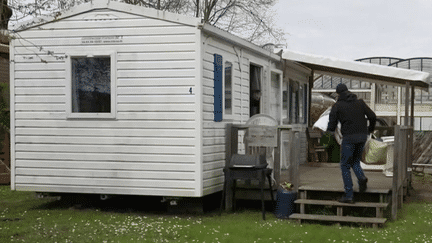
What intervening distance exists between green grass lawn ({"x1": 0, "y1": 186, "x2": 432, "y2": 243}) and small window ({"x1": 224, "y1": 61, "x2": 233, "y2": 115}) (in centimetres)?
172

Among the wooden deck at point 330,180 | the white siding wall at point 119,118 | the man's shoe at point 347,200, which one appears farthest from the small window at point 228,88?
the man's shoe at point 347,200

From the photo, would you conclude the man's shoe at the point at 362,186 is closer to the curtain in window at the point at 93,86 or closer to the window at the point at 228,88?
the window at the point at 228,88

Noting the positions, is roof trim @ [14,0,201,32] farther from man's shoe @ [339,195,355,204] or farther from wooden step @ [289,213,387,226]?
man's shoe @ [339,195,355,204]

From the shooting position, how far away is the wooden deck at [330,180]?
27.9ft

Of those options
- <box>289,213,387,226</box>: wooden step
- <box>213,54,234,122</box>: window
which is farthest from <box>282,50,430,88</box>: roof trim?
<box>289,213,387,226</box>: wooden step

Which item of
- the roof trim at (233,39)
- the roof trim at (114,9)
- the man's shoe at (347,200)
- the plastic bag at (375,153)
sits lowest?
the man's shoe at (347,200)

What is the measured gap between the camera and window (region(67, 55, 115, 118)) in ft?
29.6

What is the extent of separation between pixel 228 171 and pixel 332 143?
5496 millimetres

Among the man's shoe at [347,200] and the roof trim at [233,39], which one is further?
the roof trim at [233,39]

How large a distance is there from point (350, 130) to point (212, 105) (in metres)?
2.21

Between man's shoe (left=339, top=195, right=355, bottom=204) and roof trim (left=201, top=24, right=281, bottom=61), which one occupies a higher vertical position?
roof trim (left=201, top=24, right=281, bottom=61)

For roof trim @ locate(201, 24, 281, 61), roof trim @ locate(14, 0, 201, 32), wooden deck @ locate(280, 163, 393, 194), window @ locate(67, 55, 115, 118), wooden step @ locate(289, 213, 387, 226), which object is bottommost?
wooden step @ locate(289, 213, 387, 226)

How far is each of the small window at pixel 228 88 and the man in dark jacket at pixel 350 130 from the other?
2146 mm

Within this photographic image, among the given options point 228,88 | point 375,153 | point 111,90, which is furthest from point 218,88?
point 375,153
